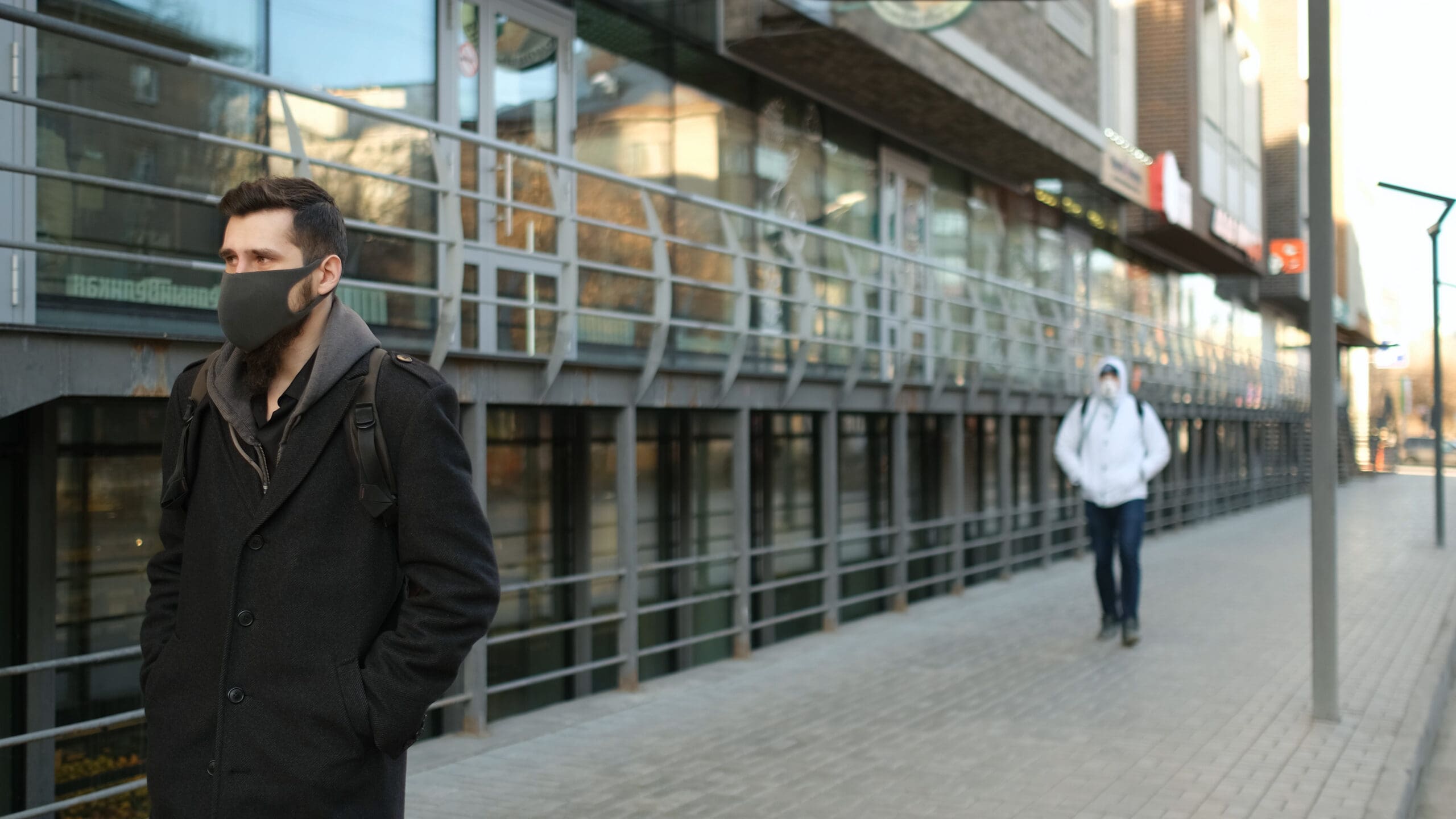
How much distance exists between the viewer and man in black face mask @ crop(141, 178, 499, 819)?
259 cm

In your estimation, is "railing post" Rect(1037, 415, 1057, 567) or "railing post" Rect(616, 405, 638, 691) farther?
"railing post" Rect(1037, 415, 1057, 567)

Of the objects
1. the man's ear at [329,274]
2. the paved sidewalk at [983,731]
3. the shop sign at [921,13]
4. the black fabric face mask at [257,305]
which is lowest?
the paved sidewalk at [983,731]

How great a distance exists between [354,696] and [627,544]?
6209 millimetres

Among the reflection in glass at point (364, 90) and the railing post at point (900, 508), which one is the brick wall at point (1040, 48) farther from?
the reflection in glass at point (364, 90)

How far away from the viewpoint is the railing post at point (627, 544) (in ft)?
28.7

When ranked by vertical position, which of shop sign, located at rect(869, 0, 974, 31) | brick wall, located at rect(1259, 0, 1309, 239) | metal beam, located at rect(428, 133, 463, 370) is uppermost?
brick wall, located at rect(1259, 0, 1309, 239)

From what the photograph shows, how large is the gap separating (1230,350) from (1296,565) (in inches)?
489

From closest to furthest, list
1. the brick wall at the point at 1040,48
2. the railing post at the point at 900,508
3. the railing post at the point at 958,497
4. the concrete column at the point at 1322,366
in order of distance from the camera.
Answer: the concrete column at the point at 1322,366, the railing post at the point at 900,508, the railing post at the point at 958,497, the brick wall at the point at 1040,48

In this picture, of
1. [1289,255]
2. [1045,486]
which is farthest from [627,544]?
[1289,255]

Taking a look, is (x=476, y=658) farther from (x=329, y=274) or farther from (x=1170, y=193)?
(x=1170, y=193)

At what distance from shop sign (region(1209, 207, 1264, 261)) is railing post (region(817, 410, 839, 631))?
54.8 ft

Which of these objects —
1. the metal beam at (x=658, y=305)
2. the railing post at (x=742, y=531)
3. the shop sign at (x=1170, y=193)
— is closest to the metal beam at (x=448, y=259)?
the metal beam at (x=658, y=305)

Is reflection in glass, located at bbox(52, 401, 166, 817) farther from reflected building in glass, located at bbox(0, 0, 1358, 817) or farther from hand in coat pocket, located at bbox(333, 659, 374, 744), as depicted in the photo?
hand in coat pocket, located at bbox(333, 659, 374, 744)

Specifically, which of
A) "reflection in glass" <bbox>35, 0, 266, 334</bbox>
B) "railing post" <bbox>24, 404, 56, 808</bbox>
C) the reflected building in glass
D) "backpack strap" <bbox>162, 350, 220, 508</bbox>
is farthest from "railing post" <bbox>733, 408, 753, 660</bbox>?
"backpack strap" <bbox>162, 350, 220, 508</bbox>
